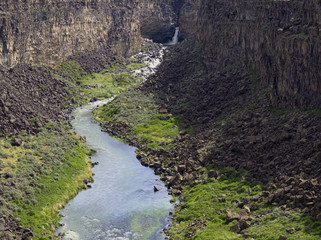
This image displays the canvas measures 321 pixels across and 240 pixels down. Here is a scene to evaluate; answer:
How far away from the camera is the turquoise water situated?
233 ft

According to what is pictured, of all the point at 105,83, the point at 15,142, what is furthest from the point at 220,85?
the point at 105,83

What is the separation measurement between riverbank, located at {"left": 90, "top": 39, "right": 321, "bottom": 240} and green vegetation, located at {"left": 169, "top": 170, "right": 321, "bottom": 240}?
0.13 m

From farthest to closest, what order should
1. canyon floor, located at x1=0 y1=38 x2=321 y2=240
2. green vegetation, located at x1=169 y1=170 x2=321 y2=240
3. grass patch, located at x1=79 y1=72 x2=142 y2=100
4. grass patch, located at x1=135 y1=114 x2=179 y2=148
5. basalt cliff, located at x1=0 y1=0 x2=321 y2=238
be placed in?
grass patch, located at x1=79 y1=72 x2=142 y2=100
grass patch, located at x1=135 y1=114 x2=179 y2=148
basalt cliff, located at x1=0 y1=0 x2=321 y2=238
canyon floor, located at x1=0 y1=38 x2=321 y2=240
green vegetation, located at x1=169 y1=170 x2=321 y2=240

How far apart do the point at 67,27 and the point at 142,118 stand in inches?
1663

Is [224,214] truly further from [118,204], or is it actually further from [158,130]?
[158,130]

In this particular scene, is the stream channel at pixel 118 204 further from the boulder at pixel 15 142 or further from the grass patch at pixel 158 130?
the boulder at pixel 15 142

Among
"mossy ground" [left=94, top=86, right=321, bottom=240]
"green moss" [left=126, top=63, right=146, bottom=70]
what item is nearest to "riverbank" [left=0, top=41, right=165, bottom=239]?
"mossy ground" [left=94, top=86, right=321, bottom=240]

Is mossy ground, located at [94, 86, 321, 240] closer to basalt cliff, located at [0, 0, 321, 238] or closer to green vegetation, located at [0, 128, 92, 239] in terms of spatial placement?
basalt cliff, located at [0, 0, 321, 238]

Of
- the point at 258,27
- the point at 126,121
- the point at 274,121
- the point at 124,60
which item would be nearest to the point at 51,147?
the point at 126,121

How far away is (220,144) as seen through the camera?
292 feet

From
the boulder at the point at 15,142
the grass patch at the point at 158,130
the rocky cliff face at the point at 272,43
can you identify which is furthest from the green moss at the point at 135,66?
the boulder at the point at 15,142

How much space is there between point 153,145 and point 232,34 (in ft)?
93.6

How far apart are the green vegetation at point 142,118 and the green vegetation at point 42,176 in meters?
12.5

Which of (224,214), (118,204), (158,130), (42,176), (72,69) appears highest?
(224,214)
